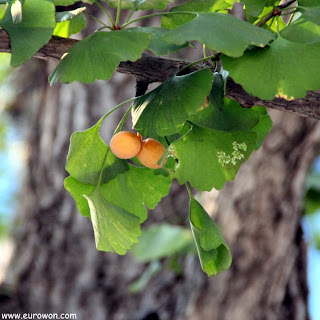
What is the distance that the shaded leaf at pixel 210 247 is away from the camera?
414mm

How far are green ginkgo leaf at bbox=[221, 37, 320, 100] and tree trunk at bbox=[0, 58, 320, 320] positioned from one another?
830mm

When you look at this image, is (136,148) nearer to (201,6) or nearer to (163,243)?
(201,6)

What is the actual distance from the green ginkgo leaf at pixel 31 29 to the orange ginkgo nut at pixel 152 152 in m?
0.11

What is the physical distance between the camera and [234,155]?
43 cm

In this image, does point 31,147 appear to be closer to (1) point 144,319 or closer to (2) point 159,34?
(1) point 144,319

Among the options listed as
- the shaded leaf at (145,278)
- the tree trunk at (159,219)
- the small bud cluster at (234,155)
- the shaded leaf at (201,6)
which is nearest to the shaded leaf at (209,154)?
the small bud cluster at (234,155)

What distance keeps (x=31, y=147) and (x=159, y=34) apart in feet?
4.30

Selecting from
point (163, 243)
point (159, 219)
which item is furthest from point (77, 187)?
point (159, 219)

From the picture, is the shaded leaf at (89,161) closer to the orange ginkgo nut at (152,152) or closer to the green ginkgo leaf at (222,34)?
the orange ginkgo nut at (152,152)

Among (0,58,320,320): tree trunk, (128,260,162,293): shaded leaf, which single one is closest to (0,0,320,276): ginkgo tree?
(0,58,320,320): tree trunk

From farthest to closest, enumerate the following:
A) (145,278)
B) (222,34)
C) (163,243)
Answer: (145,278), (163,243), (222,34)

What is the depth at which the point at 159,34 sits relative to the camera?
16.3 inches

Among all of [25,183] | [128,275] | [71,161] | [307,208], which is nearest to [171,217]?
[128,275]

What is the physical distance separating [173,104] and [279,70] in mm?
77
